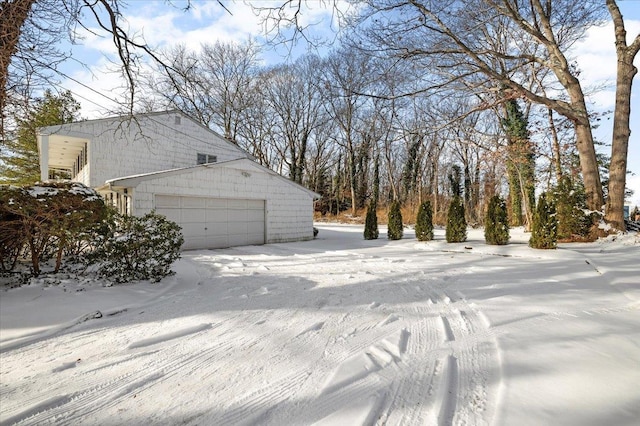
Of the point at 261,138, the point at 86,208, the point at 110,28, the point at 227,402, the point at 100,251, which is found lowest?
the point at 227,402

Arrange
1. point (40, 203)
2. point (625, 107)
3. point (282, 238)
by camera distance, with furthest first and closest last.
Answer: point (282, 238) < point (625, 107) < point (40, 203)

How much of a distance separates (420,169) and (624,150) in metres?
17.3

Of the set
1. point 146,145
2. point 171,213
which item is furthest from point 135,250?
point 146,145

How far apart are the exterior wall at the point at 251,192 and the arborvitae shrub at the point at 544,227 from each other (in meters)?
8.14

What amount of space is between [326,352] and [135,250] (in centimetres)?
369

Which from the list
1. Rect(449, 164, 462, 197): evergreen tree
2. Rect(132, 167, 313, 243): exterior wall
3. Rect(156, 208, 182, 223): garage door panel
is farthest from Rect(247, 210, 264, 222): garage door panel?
Rect(449, 164, 462, 197): evergreen tree

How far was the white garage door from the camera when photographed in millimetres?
9203

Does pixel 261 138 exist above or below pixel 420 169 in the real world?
above

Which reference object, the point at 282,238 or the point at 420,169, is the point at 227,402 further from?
the point at 420,169

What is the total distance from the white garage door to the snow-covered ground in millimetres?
5096

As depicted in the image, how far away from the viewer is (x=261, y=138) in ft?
88.0

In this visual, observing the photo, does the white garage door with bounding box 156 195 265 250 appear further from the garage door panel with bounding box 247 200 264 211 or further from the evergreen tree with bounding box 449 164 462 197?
the evergreen tree with bounding box 449 164 462 197

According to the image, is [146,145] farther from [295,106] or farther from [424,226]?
[295,106]

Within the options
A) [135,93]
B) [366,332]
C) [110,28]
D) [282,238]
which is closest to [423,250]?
[282,238]
